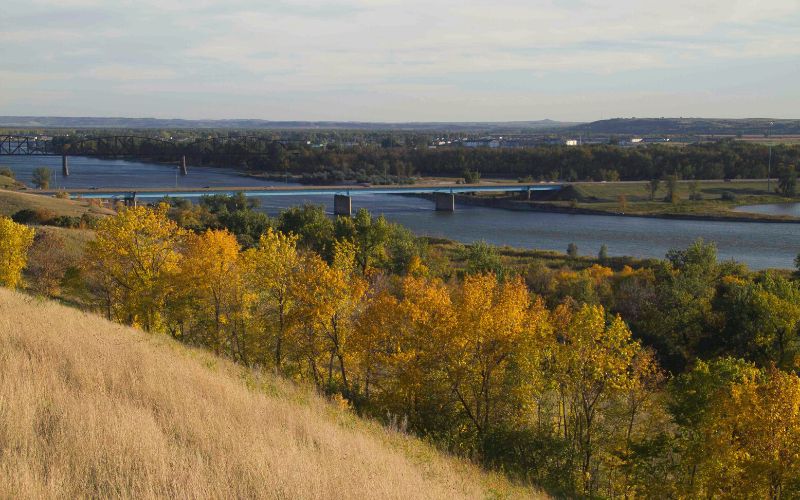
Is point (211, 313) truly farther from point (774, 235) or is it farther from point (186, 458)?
point (774, 235)

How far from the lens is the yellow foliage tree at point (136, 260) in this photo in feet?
43.3

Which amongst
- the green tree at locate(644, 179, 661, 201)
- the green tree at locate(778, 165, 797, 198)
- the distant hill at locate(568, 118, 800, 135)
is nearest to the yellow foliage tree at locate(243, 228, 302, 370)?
the green tree at locate(644, 179, 661, 201)

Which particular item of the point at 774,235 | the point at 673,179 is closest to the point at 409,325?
the point at 774,235

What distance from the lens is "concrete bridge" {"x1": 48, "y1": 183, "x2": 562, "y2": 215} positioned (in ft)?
153

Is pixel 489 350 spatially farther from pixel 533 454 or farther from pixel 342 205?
pixel 342 205

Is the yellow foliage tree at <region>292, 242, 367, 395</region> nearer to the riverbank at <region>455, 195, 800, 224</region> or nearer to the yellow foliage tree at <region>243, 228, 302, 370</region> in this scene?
the yellow foliage tree at <region>243, 228, 302, 370</region>

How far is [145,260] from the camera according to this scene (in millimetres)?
13750

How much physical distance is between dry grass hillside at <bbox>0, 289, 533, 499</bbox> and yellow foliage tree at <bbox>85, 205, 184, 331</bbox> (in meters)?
5.83

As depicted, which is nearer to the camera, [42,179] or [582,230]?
[582,230]

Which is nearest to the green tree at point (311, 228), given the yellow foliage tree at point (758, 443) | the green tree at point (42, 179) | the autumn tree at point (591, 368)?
the autumn tree at point (591, 368)

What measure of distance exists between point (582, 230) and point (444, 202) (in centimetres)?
1392

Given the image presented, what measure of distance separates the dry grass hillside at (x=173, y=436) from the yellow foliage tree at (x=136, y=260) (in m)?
5.83

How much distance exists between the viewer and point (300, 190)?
52.7m

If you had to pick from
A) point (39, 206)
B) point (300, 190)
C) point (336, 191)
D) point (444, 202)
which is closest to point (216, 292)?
point (39, 206)
